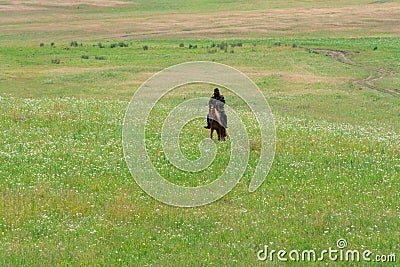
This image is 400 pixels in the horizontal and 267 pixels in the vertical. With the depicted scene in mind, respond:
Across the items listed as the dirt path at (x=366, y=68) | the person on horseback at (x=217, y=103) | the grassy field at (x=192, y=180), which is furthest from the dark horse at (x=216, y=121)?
the dirt path at (x=366, y=68)

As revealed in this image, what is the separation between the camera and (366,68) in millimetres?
61562

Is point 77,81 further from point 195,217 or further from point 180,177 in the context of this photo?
point 195,217

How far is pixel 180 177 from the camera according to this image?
1905 centimetres

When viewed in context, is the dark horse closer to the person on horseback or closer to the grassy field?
the person on horseback

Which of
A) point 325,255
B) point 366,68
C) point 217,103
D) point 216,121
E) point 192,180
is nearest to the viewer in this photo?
point 325,255

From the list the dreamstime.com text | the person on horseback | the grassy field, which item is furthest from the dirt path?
the dreamstime.com text

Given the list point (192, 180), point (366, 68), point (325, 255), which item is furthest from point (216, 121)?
point (366, 68)

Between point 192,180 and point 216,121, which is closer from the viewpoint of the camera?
point 192,180

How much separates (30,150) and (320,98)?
1131 inches

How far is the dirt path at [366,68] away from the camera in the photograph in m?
50.4

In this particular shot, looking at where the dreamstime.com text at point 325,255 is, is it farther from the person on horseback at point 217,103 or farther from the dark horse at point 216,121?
the dark horse at point 216,121

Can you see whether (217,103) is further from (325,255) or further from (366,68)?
(366,68)

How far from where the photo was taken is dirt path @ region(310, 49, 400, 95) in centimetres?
5038

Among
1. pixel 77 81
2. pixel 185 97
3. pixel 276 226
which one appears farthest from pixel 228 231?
pixel 77 81
